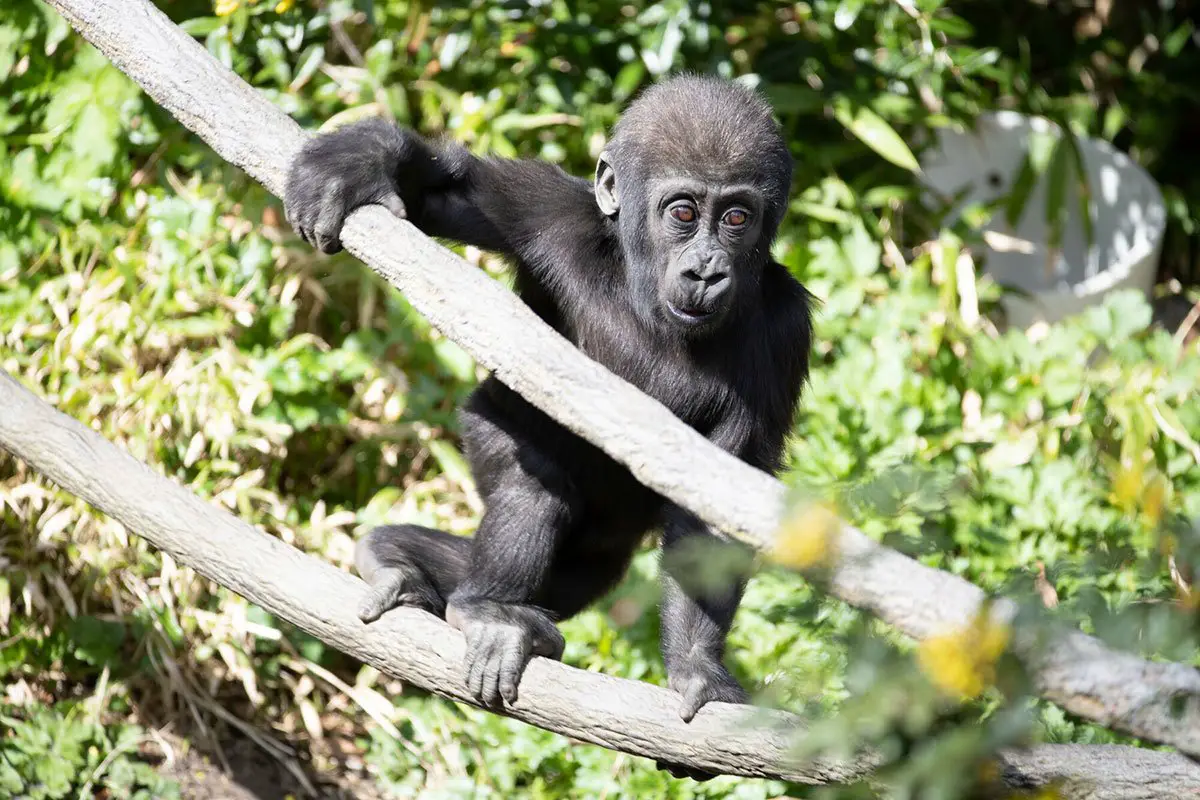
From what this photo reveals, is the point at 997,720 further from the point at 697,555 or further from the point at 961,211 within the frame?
the point at 961,211

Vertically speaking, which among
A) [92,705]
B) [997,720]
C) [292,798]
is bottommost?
[292,798]

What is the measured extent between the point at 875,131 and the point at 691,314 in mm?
3465

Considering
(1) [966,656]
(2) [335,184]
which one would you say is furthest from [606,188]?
(1) [966,656]

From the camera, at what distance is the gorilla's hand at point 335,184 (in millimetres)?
3596

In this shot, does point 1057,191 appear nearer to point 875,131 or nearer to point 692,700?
point 875,131

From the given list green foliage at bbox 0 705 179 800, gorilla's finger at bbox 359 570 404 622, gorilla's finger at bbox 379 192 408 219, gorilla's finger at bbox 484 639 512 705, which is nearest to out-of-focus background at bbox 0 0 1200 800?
green foliage at bbox 0 705 179 800

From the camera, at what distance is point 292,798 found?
17.2 ft

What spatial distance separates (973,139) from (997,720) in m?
7.03

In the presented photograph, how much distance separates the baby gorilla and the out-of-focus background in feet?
1.76

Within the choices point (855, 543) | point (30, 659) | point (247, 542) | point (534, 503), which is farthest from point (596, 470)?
point (30, 659)

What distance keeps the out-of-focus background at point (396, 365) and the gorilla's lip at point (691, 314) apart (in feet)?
2.65

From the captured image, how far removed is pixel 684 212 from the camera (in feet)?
12.7

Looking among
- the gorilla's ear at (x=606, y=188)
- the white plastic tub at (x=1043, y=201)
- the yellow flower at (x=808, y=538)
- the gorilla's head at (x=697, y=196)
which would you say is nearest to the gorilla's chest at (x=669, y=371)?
the gorilla's head at (x=697, y=196)

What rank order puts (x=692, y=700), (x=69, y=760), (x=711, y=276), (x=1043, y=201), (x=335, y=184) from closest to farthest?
(x=692, y=700) → (x=335, y=184) → (x=711, y=276) → (x=69, y=760) → (x=1043, y=201)
